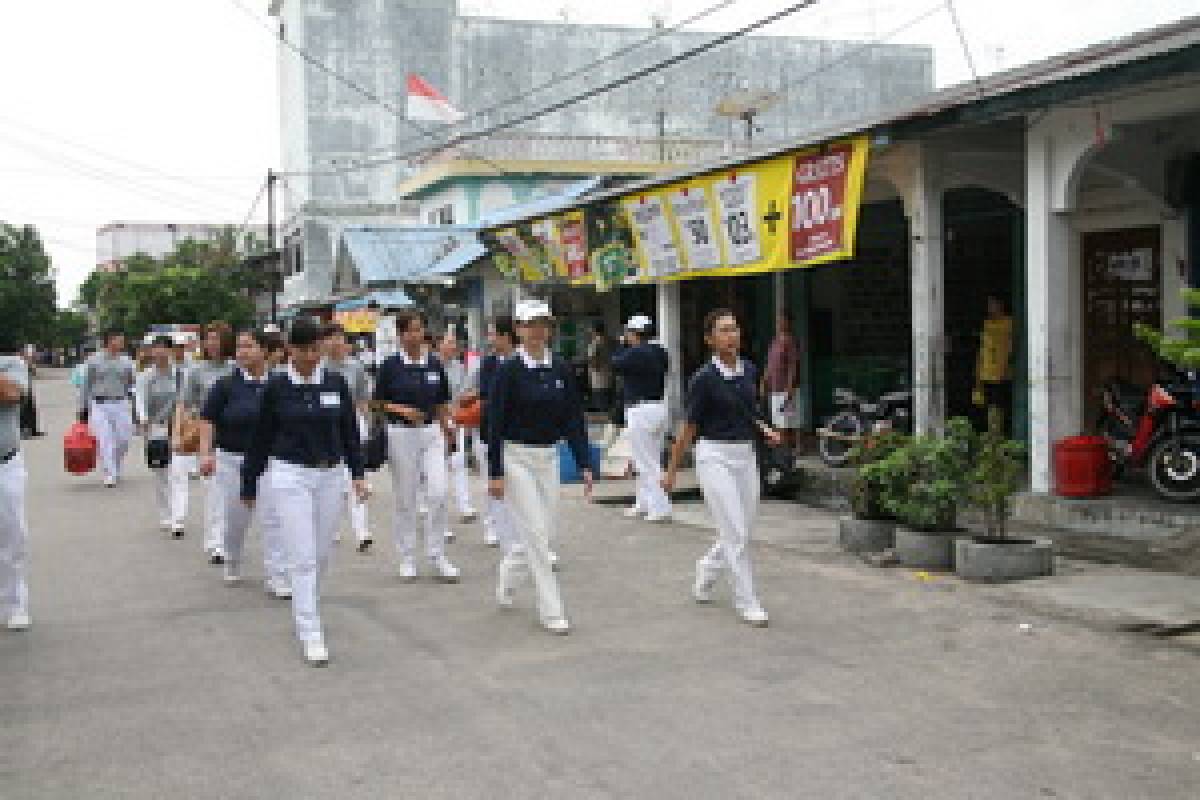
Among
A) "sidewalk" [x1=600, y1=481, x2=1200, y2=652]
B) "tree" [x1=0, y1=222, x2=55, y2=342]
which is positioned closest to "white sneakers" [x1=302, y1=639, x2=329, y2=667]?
"sidewalk" [x1=600, y1=481, x2=1200, y2=652]

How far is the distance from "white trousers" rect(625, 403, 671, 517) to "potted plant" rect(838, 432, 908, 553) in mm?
2503

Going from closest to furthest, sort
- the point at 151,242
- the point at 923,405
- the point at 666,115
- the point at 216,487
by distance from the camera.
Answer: the point at 216,487 < the point at 923,405 < the point at 666,115 < the point at 151,242

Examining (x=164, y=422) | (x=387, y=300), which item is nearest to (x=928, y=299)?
(x=164, y=422)

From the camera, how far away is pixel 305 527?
7039 millimetres

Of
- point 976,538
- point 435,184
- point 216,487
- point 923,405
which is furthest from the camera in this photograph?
point 435,184

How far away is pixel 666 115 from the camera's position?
47125 mm

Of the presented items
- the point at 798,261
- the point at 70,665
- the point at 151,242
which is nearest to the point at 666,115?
the point at 798,261

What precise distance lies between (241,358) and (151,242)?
119319mm

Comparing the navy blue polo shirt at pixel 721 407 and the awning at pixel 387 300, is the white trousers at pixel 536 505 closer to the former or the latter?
the navy blue polo shirt at pixel 721 407

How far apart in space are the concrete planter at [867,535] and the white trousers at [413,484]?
3458mm

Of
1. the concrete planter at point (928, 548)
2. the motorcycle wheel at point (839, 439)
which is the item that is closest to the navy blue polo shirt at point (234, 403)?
the concrete planter at point (928, 548)

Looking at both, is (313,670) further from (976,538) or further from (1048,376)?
(1048,376)

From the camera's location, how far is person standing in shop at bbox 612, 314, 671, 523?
12273 mm

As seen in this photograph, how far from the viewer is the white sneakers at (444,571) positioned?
9398 mm
